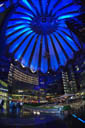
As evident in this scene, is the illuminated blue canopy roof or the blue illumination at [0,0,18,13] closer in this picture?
the blue illumination at [0,0,18,13]

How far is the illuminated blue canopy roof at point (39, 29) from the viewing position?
12.2ft

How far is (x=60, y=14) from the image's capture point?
4.06 meters

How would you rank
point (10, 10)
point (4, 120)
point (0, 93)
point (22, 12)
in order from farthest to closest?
point (22, 12)
point (10, 10)
point (0, 93)
point (4, 120)

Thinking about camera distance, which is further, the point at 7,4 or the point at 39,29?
the point at 39,29

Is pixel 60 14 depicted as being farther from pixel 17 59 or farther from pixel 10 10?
pixel 17 59

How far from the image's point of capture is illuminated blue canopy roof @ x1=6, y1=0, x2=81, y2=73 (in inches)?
146

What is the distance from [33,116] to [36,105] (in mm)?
283

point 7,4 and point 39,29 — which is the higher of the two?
point 7,4

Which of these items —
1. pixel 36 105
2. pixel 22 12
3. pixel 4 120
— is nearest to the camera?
pixel 4 120

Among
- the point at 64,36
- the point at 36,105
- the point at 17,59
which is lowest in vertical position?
the point at 36,105

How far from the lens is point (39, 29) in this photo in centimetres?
437

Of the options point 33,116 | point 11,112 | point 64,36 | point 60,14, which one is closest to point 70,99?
point 33,116

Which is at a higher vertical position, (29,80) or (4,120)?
(29,80)

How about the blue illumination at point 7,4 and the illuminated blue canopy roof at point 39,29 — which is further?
the illuminated blue canopy roof at point 39,29
